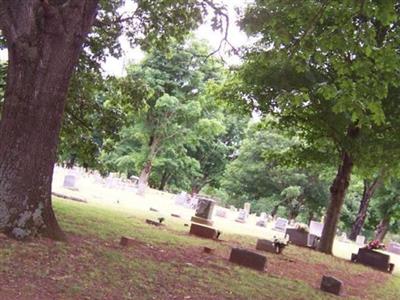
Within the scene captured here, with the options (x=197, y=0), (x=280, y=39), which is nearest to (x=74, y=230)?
(x=280, y=39)

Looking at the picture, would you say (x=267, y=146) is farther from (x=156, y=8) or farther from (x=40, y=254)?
(x=40, y=254)

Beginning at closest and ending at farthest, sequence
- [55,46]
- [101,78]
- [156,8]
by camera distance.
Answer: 1. [55,46]
2. [156,8]
3. [101,78]

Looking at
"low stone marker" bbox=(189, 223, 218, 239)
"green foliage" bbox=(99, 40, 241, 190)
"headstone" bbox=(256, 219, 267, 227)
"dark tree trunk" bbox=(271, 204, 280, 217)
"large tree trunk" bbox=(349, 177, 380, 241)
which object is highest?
Answer: "green foliage" bbox=(99, 40, 241, 190)

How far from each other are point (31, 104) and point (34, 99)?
0.29 ft

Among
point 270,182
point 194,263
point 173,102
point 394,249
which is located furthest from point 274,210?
point 194,263

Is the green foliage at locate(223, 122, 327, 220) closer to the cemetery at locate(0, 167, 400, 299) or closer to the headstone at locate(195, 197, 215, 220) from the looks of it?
the headstone at locate(195, 197, 215, 220)

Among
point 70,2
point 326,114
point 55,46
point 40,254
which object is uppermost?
point 326,114

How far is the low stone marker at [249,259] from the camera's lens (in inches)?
411

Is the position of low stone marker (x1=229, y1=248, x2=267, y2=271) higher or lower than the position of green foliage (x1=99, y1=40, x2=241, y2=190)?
lower

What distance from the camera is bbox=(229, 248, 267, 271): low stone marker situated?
1043cm

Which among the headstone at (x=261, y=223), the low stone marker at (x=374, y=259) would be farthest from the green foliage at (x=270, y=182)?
the low stone marker at (x=374, y=259)

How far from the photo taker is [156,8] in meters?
14.7

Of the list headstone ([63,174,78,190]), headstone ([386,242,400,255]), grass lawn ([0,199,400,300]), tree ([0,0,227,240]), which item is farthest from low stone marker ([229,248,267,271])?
headstone ([386,242,400,255])

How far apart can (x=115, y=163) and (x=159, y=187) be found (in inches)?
433
